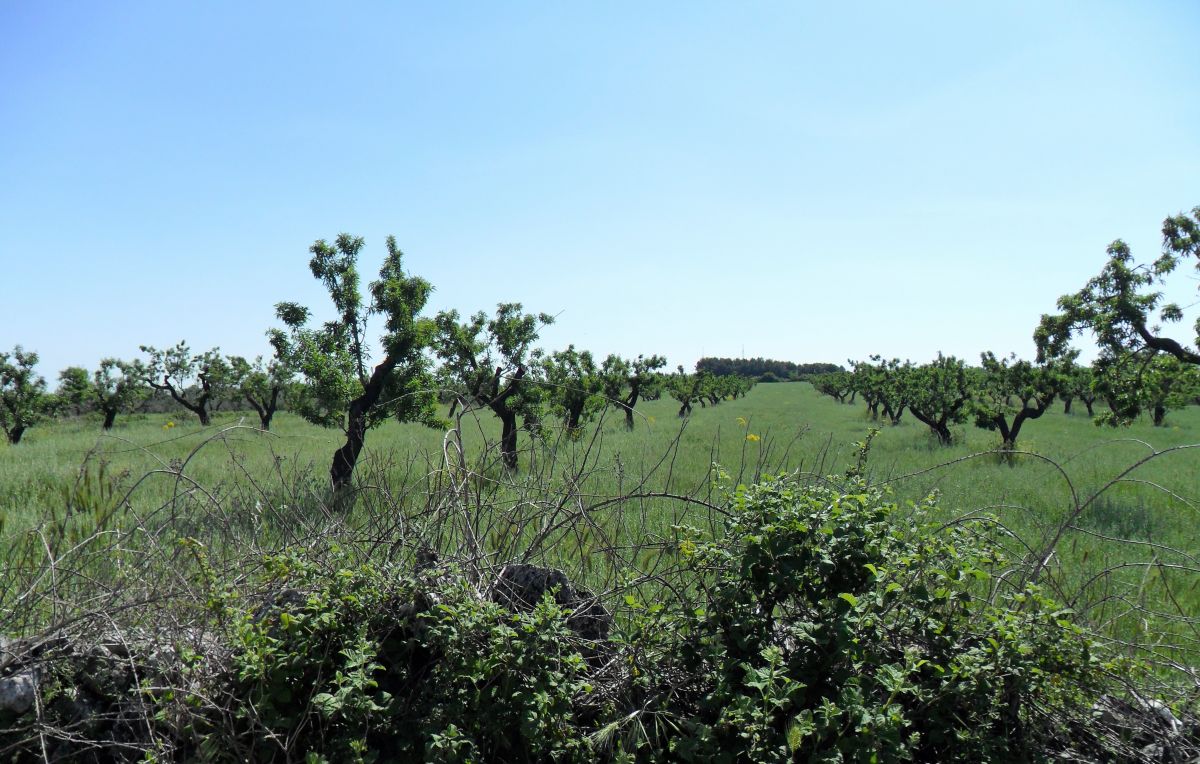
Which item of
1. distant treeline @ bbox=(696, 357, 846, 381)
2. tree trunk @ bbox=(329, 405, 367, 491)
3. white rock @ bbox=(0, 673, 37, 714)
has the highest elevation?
distant treeline @ bbox=(696, 357, 846, 381)

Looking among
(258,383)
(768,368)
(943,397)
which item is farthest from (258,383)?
(768,368)

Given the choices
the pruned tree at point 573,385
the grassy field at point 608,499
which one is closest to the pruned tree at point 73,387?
the grassy field at point 608,499

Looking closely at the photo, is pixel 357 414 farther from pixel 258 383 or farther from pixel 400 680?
pixel 258 383

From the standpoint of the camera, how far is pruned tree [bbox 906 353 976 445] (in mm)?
23547

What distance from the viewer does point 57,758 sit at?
285cm

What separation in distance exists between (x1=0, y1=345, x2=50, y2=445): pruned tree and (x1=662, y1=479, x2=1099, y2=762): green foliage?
105ft

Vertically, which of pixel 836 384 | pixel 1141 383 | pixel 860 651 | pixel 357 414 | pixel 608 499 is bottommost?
pixel 860 651

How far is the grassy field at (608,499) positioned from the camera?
3.94 meters

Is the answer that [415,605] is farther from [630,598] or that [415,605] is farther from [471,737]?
[630,598]

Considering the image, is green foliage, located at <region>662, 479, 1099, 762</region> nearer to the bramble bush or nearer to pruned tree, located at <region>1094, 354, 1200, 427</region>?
the bramble bush

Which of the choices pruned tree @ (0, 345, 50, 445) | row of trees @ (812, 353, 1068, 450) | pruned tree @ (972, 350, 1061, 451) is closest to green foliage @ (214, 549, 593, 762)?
row of trees @ (812, 353, 1068, 450)

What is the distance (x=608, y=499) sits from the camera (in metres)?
4.14

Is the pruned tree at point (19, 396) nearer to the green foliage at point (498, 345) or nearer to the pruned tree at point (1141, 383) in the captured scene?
the green foliage at point (498, 345)

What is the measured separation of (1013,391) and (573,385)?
46.4 ft
